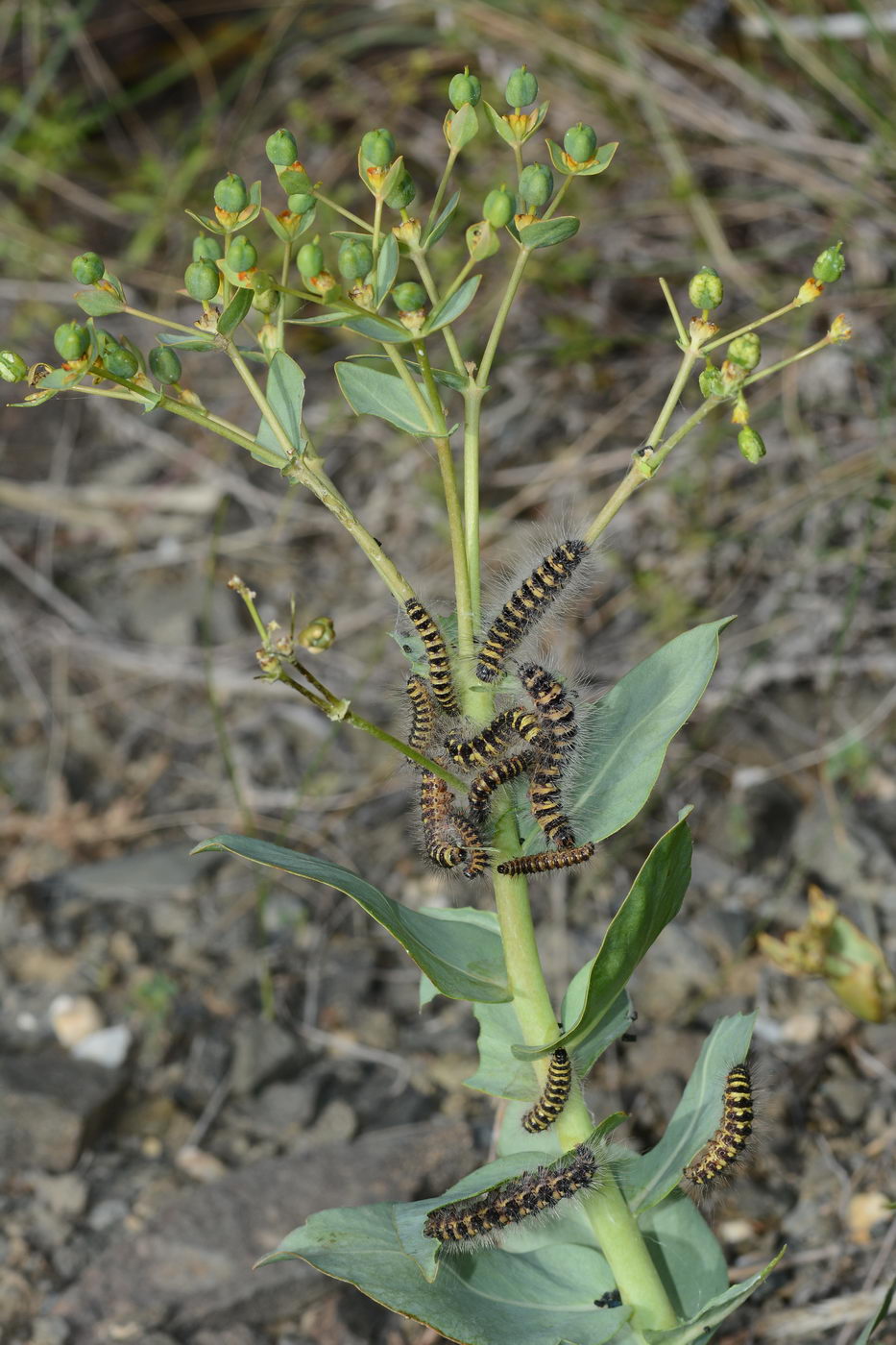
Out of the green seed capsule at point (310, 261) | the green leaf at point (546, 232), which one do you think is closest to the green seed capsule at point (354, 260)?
the green seed capsule at point (310, 261)

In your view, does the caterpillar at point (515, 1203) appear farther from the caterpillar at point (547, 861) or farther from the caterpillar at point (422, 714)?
the caterpillar at point (422, 714)

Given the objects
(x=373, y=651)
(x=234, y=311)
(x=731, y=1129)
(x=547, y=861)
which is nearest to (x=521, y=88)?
(x=234, y=311)

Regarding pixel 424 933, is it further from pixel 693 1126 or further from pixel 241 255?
pixel 241 255

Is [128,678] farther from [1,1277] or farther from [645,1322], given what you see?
[645,1322]

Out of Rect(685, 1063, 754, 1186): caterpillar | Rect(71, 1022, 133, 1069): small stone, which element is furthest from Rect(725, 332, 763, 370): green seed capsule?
Rect(71, 1022, 133, 1069): small stone

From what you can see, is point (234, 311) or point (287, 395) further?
point (287, 395)

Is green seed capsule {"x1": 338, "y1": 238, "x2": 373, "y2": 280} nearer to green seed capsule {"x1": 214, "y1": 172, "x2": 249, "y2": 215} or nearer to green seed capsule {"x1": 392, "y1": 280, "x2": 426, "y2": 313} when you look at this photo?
green seed capsule {"x1": 392, "y1": 280, "x2": 426, "y2": 313}
